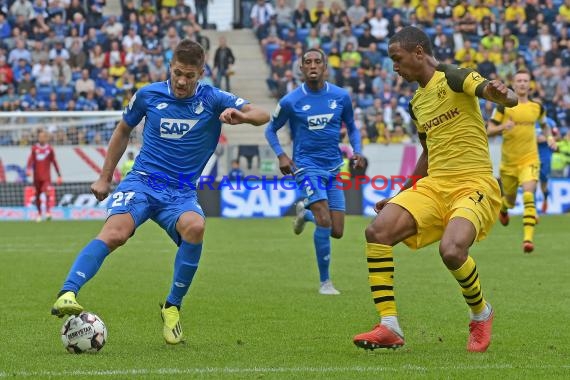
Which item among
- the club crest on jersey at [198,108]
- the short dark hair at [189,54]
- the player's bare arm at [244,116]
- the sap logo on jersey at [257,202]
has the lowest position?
the sap logo on jersey at [257,202]

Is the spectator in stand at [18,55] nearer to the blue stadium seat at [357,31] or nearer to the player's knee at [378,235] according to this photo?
the blue stadium seat at [357,31]

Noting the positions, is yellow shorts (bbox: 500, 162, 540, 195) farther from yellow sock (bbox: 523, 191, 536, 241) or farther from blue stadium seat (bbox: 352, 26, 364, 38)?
blue stadium seat (bbox: 352, 26, 364, 38)

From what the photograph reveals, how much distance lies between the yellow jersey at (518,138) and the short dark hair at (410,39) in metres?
9.73

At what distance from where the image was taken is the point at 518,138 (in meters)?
18.0

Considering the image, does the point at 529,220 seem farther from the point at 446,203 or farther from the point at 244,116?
the point at 244,116

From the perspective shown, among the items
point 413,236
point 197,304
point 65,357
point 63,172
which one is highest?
point 413,236

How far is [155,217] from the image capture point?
8805 millimetres

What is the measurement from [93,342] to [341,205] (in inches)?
225

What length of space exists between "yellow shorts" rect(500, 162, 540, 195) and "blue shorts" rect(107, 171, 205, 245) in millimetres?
9809

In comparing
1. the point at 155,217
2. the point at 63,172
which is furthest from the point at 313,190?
the point at 63,172

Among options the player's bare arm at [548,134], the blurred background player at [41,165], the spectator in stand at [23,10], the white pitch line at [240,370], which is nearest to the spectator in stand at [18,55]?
the spectator in stand at [23,10]

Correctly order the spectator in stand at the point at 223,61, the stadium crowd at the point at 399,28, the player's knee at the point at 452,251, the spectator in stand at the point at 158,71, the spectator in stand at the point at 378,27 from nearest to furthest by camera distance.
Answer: the player's knee at the point at 452,251 → the spectator in stand at the point at 158,71 → the stadium crowd at the point at 399,28 → the spectator in stand at the point at 223,61 → the spectator in stand at the point at 378,27

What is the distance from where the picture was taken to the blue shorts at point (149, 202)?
8547 millimetres

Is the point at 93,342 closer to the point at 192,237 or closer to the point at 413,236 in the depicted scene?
the point at 192,237
